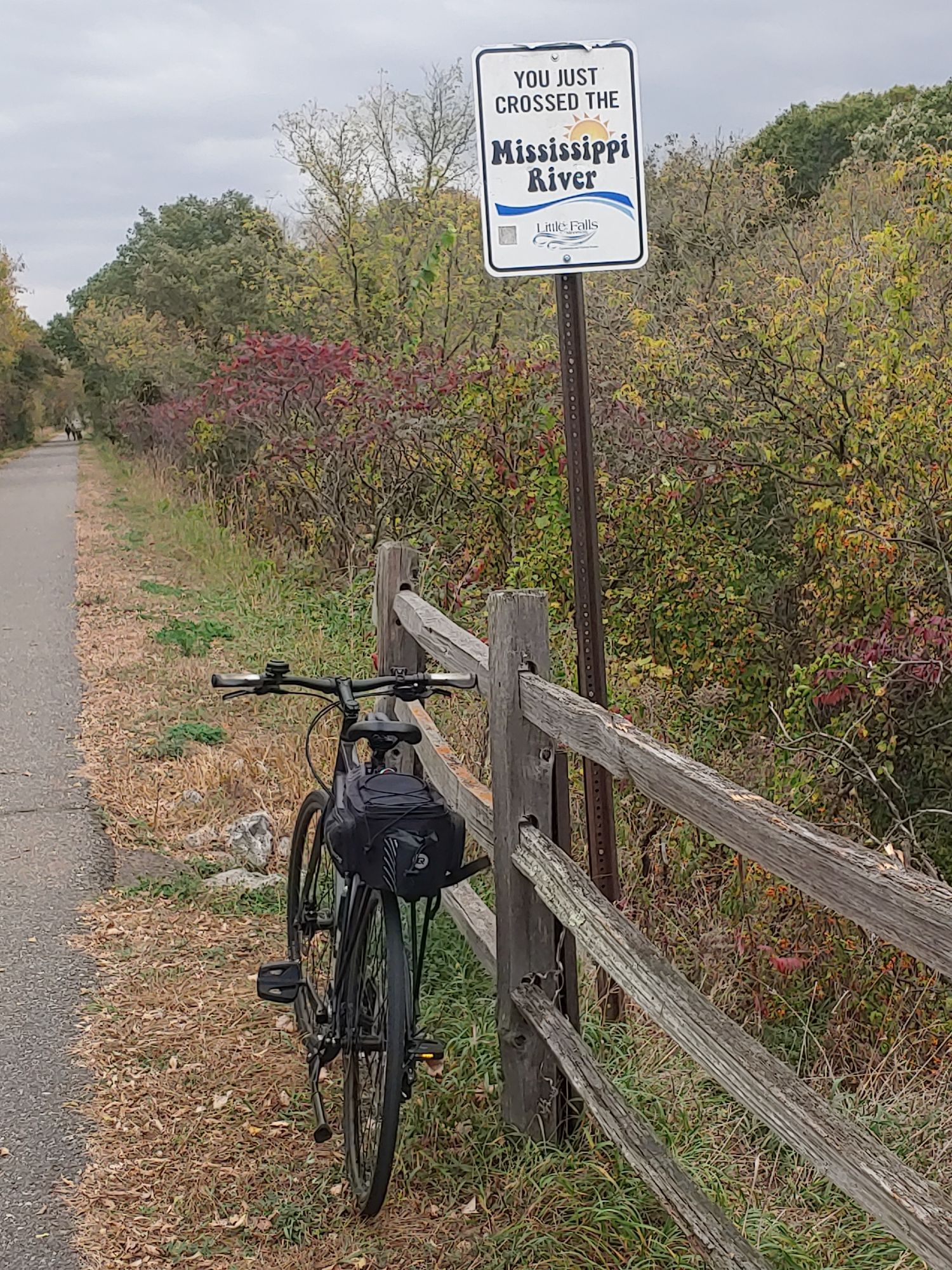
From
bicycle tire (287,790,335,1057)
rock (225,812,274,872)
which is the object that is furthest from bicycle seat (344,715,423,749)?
rock (225,812,274,872)

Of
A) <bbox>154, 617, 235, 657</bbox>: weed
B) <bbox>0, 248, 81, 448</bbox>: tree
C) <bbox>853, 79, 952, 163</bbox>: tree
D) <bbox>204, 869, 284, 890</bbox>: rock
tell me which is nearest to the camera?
<bbox>204, 869, 284, 890</bbox>: rock

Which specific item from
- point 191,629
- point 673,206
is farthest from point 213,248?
point 191,629

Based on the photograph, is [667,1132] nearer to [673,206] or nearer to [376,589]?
[376,589]

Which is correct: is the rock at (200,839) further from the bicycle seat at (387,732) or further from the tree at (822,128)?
the tree at (822,128)

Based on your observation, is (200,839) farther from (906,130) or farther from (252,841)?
(906,130)

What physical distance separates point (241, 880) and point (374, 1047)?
102 inches

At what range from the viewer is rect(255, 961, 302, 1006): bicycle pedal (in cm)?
404

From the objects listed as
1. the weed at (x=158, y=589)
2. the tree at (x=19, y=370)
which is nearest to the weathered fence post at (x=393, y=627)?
the weed at (x=158, y=589)

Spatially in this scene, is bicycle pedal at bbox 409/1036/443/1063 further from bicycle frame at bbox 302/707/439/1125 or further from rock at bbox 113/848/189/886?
rock at bbox 113/848/189/886

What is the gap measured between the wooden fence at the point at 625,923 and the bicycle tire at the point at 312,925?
0.46 meters

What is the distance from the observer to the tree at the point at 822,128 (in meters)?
45.0

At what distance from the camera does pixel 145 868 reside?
6.05m

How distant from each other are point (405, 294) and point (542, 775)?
14944 mm

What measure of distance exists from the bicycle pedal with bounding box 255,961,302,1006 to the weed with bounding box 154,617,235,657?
250 inches
